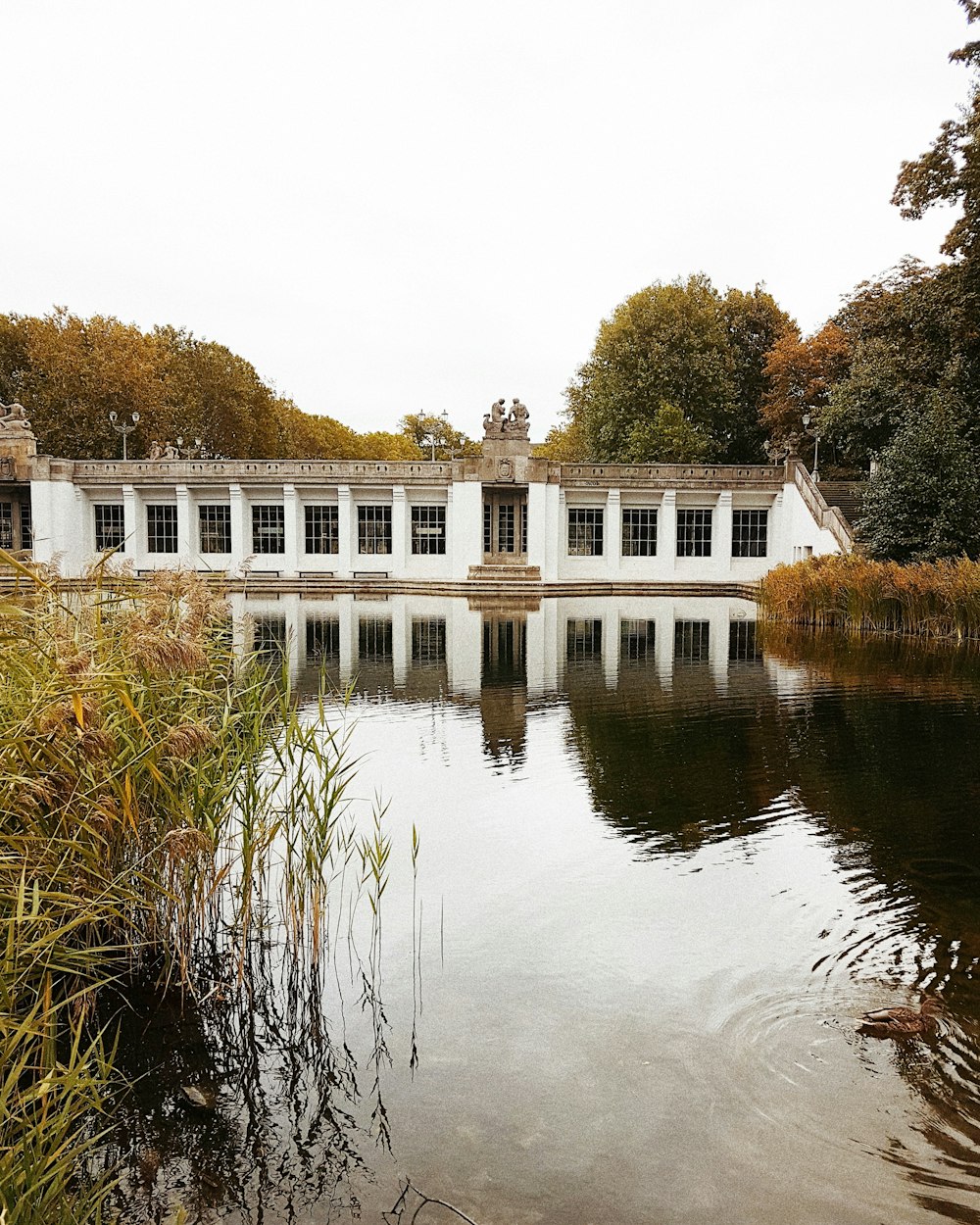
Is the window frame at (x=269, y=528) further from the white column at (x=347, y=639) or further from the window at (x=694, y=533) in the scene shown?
the window at (x=694, y=533)

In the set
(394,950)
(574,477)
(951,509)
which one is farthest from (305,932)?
(574,477)

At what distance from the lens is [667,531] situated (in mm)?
37406

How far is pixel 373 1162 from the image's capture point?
3.54 metres

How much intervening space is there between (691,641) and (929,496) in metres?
7.65

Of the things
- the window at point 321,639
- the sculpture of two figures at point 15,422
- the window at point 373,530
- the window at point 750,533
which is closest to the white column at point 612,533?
the window at point 750,533

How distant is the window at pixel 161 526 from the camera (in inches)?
1526

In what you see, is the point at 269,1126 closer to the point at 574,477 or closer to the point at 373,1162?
the point at 373,1162

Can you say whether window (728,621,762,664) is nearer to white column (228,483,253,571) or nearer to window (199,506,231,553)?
white column (228,483,253,571)

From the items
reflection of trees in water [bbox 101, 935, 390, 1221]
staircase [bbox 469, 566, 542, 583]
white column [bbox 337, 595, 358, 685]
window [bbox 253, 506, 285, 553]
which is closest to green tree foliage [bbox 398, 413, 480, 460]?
window [bbox 253, 506, 285, 553]

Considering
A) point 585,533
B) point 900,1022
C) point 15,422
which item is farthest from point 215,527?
point 900,1022

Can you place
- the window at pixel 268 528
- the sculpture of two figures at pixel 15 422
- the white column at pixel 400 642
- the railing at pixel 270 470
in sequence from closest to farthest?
the white column at pixel 400 642 → the railing at pixel 270 470 → the sculpture of two figures at pixel 15 422 → the window at pixel 268 528

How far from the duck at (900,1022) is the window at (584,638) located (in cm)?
1222

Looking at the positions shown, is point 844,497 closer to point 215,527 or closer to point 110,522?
point 215,527

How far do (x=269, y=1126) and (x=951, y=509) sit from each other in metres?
21.9
